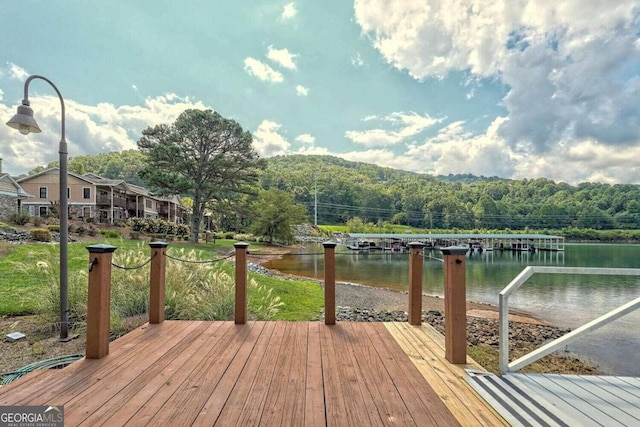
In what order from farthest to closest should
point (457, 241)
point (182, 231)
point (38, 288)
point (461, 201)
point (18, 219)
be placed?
point (461, 201) → point (457, 241) → point (182, 231) → point (18, 219) → point (38, 288)

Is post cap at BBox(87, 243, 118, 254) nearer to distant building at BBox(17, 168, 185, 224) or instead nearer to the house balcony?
distant building at BBox(17, 168, 185, 224)

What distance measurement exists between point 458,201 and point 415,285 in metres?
78.4

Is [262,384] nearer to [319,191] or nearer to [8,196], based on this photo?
[8,196]

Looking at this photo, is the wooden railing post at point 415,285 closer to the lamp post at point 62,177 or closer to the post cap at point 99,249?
the post cap at point 99,249

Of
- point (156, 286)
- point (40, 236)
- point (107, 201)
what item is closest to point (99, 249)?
point (156, 286)

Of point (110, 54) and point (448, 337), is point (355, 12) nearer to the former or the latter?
point (110, 54)

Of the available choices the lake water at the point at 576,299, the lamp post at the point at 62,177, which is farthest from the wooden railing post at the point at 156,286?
→ the lake water at the point at 576,299

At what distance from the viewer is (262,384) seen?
2057mm

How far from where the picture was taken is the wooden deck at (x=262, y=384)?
65.9 inches

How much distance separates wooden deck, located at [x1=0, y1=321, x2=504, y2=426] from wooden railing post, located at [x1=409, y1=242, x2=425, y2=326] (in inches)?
14.6

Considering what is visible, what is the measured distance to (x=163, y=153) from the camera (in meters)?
19.7

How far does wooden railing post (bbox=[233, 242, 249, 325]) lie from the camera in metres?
3.51

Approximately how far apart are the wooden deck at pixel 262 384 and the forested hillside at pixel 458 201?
62294 millimetres

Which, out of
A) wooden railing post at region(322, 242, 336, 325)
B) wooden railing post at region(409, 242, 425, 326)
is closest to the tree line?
wooden railing post at region(322, 242, 336, 325)
